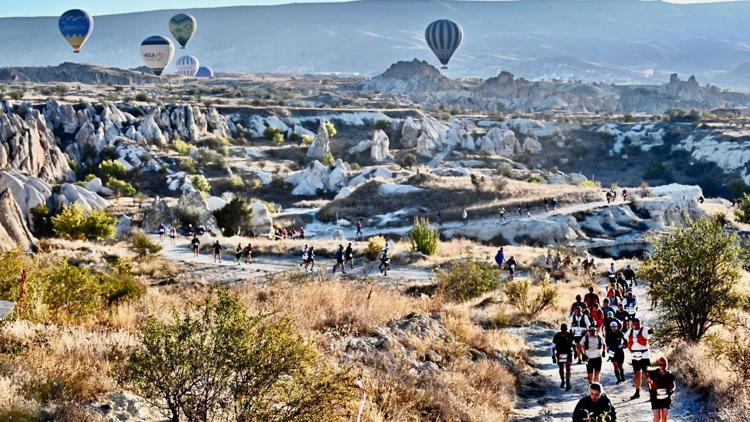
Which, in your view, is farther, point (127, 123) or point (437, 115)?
point (437, 115)

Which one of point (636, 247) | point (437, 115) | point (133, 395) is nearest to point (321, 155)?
point (437, 115)

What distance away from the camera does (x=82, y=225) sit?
33562 millimetres

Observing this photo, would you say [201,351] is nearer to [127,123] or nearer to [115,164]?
[115,164]

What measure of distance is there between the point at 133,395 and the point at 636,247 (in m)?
38.4

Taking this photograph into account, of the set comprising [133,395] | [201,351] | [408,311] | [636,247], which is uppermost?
[201,351]

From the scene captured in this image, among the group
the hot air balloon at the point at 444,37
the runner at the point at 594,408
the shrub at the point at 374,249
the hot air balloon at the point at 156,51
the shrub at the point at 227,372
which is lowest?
the shrub at the point at 374,249

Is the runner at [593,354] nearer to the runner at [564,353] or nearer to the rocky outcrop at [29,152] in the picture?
the runner at [564,353]

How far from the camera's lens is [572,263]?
96.4 feet

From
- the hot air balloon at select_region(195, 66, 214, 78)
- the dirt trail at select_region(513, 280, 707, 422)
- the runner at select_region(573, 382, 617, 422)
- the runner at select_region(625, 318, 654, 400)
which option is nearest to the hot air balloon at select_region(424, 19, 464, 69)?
the hot air balloon at select_region(195, 66, 214, 78)

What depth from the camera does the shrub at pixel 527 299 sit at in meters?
18.7

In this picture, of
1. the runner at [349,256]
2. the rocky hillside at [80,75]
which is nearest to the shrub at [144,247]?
the runner at [349,256]

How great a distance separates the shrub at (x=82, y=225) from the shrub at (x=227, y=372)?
29148mm

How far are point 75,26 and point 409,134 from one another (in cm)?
5122

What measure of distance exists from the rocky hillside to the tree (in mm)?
158694
